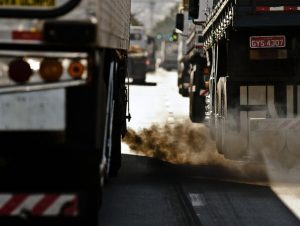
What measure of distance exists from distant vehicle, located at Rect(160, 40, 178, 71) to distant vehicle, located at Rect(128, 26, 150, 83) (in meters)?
35.8

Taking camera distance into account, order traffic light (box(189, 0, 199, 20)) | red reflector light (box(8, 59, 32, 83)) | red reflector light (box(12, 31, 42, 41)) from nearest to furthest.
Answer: red reflector light (box(12, 31, 42, 41))
red reflector light (box(8, 59, 32, 83))
traffic light (box(189, 0, 199, 20))

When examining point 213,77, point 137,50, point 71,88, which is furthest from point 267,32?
point 137,50

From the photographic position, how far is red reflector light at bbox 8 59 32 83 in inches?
259

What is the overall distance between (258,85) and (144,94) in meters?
28.2

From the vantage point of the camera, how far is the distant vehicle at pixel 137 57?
4911 cm

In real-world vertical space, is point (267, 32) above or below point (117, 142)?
above

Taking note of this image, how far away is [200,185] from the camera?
1202 cm

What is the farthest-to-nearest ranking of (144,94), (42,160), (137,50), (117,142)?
(137,50) → (144,94) → (117,142) → (42,160)

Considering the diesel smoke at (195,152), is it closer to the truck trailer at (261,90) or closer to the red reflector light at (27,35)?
the truck trailer at (261,90)

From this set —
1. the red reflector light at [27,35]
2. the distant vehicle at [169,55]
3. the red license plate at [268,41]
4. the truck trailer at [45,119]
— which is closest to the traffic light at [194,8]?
the red license plate at [268,41]

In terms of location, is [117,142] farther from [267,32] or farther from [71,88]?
[71,88]

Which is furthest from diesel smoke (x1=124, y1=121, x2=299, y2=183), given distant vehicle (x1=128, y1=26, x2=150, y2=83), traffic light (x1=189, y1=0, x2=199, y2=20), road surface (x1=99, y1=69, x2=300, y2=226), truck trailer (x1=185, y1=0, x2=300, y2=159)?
distant vehicle (x1=128, y1=26, x2=150, y2=83)

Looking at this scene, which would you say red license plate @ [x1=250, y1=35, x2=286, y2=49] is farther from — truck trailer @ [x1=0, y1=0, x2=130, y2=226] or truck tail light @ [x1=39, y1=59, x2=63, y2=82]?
truck tail light @ [x1=39, y1=59, x2=63, y2=82]

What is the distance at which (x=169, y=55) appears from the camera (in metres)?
90.5
